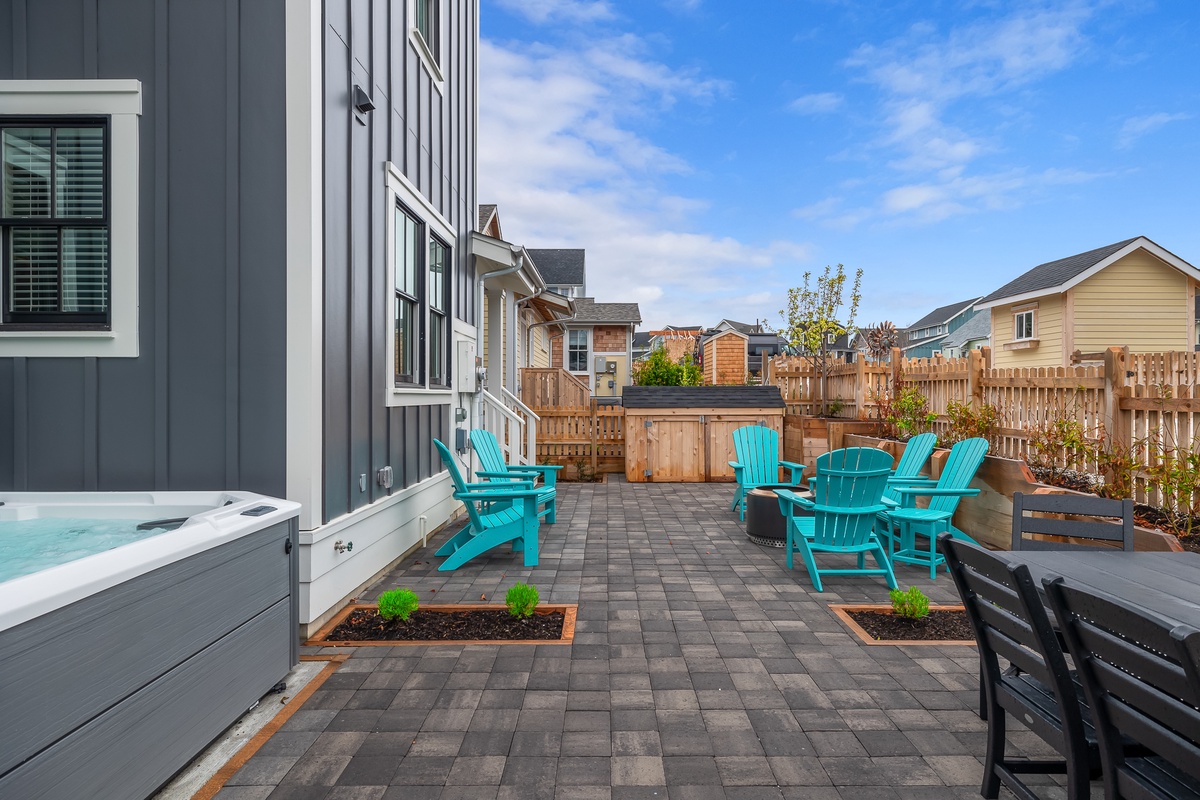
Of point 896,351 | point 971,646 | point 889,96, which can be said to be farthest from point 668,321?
point 971,646

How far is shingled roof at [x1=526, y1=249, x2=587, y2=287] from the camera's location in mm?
26906

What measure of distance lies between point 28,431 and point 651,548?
14.4ft

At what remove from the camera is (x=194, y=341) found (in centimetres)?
335

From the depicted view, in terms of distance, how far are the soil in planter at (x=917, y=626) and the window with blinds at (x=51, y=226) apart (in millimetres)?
4795

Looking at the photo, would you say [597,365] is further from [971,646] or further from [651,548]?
[971,646]

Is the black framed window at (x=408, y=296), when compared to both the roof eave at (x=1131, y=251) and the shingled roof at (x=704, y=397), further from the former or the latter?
the roof eave at (x=1131, y=251)

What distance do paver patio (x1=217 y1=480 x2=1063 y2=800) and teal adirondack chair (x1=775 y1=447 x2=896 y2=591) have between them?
304 millimetres

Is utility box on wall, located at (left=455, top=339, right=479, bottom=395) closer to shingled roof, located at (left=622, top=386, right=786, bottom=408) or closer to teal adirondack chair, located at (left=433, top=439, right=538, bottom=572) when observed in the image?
teal adirondack chair, located at (left=433, top=439, right=538, bottom=572)

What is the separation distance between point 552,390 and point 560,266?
18.2 m

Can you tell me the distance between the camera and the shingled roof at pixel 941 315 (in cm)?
4506

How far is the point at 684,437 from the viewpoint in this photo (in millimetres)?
9836

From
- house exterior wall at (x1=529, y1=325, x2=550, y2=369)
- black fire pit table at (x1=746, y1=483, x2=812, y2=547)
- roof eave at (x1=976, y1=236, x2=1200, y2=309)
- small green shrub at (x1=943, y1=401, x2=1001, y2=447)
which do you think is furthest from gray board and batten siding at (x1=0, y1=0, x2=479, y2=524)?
roof eave at (x1=976, y1=236, x2=1200, y2=309)

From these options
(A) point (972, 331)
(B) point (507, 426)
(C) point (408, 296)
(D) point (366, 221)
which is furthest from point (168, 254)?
(A) point (972, 331)

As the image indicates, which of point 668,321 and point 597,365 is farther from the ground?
point 668,321
